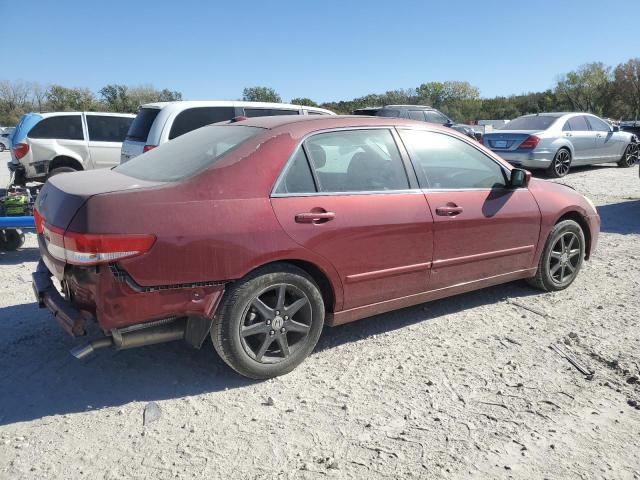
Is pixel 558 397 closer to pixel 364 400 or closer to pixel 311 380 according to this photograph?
pixel 364 400

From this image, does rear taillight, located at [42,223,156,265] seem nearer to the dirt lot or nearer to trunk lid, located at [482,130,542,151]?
the dirt lot

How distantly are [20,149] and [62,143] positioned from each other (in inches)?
29.0

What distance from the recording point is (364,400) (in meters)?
3.04

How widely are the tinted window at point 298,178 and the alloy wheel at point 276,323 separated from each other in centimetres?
61

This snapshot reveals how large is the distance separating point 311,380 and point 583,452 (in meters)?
1.55

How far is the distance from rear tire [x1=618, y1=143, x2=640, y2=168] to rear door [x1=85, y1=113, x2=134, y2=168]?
41.6 feet

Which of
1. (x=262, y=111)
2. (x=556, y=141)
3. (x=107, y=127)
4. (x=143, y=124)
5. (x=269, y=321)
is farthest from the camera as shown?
(x=556, y=141)

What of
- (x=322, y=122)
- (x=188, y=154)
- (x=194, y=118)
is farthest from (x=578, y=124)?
(x=188, y=154)

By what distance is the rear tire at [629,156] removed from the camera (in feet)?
46.2

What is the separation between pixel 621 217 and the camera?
819cm

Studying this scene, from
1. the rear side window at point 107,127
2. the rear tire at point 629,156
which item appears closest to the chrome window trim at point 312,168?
the rear side window at point 107,127

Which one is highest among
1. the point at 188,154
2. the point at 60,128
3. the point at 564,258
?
the point at 60,128

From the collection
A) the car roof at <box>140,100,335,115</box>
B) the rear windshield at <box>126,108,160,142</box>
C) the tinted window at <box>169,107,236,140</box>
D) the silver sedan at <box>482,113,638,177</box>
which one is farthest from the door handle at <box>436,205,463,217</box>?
the silver sedan at <box>482,113,638,177</box>

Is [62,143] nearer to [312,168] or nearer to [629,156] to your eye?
[312,168]
